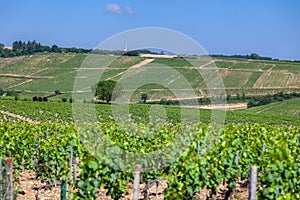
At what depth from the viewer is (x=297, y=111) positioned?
64.7 m

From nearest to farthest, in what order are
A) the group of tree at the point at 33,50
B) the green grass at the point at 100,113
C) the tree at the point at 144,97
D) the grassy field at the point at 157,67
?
the green grass at the point at 100,113, the tree at the point at 144,97, the grassy field at the point at 157,67, the group of tree at the point at 33,50

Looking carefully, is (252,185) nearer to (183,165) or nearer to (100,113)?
(183,165)

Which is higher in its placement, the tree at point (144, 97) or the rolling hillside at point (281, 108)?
the tree at point (144, 97)

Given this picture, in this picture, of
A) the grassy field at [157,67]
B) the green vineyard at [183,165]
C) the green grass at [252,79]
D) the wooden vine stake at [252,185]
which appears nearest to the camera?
the wooden vine stake at [252,185]

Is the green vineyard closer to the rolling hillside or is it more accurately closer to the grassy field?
the rolling hillside

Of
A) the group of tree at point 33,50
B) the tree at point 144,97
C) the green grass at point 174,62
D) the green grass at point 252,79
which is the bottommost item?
the tree at point 144,97

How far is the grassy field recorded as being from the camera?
79.9 metres

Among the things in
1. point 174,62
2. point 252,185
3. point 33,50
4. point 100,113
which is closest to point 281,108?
point 174,62

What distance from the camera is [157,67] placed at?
253ft

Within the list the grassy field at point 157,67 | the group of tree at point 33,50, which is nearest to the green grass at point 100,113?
the grassy field at point 157,67

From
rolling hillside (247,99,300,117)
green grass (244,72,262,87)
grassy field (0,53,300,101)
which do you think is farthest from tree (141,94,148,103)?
green grass (244,72,262,87)

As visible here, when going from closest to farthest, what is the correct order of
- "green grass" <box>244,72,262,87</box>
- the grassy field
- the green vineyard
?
1. the green vineyard
2. the grassy field
3. "green grass" <box>244,72,262,87</box>

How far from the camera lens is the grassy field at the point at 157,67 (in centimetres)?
7986

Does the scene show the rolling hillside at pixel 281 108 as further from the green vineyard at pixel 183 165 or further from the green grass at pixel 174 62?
the green vineyard at pixel 183 165
